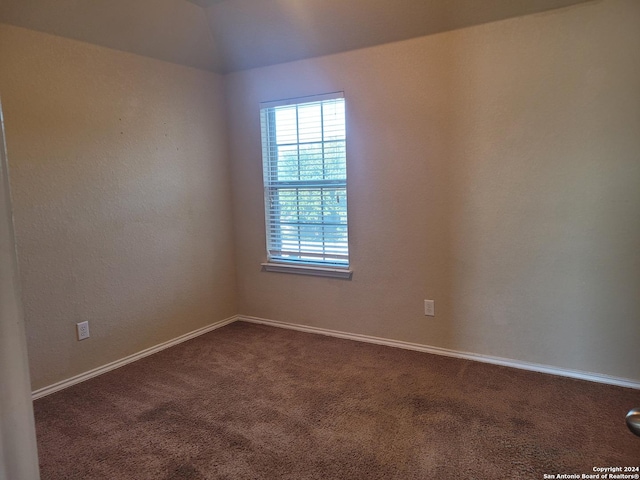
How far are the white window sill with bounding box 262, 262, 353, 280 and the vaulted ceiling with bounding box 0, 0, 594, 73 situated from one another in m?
1.65

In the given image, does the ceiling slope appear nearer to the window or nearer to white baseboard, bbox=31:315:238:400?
the window

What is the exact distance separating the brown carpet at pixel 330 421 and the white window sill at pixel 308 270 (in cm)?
64

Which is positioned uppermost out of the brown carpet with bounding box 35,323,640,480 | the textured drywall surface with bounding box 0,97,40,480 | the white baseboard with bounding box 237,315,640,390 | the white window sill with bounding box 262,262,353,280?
the textured drywall surface with bounding box 0,97,40,480

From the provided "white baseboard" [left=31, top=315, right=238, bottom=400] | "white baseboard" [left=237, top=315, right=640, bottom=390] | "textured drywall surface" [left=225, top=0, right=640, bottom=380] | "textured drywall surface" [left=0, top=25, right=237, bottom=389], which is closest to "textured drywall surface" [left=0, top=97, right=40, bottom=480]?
"textured drywall surface" [left=0, top=25, right=237, bottom=389]

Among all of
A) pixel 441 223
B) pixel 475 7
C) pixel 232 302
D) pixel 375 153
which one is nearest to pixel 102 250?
pixel 232 302

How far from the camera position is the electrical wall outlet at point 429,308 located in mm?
3068

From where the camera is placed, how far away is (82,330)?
2.80 meters

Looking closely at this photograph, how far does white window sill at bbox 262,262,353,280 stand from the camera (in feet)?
11.2

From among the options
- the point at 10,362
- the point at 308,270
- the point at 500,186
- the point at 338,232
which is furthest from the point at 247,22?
the point at 10,362

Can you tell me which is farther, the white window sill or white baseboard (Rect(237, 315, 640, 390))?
the white window sill

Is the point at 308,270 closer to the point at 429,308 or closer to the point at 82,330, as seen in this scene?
the point at 429,308

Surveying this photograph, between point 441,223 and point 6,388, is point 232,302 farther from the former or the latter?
point 6,388

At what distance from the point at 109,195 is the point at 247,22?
1.58 meters

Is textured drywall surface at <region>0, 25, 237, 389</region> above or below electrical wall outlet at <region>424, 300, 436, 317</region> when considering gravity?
above
